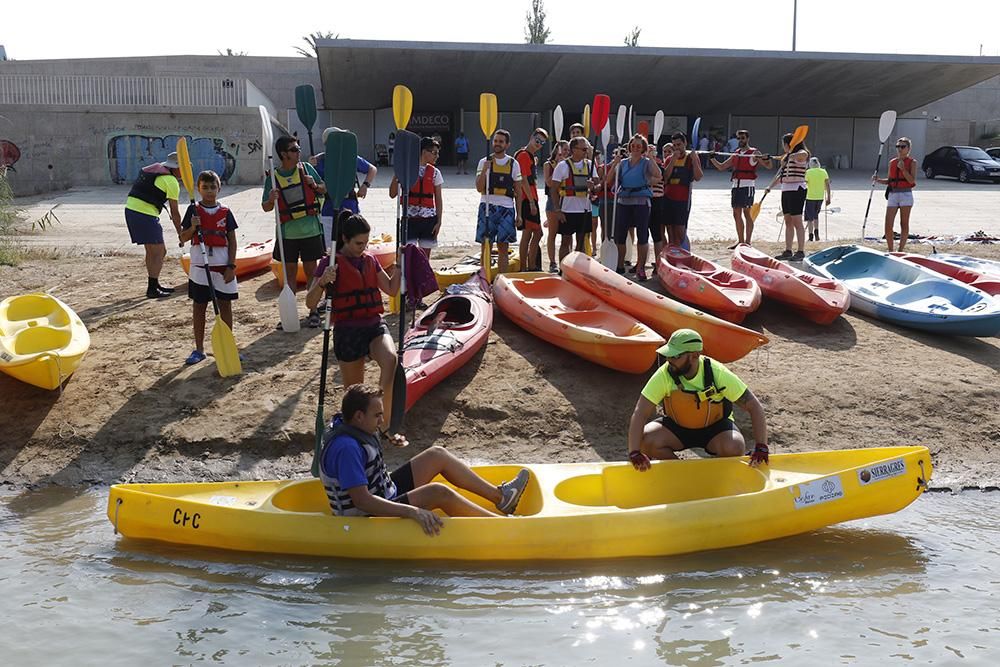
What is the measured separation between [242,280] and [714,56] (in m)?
17.2

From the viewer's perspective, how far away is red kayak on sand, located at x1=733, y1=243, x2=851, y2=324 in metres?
8.01

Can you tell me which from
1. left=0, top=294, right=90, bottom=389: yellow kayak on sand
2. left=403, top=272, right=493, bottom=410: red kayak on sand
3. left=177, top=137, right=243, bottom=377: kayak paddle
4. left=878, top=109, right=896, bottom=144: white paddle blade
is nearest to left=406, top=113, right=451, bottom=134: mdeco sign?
left=878, top=109, right=896, bottom=144: white paddle blade

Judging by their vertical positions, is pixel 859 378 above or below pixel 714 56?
below

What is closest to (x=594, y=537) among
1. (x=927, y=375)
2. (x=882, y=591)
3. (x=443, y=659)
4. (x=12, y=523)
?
(x=443, y=659)

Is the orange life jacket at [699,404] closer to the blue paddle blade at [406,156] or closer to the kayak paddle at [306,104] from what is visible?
the blue paddle blade at [406,156]

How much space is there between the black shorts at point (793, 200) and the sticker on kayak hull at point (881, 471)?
6183 mm

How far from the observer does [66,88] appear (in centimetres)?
1845

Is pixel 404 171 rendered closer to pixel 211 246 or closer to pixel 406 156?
pixel 406 156

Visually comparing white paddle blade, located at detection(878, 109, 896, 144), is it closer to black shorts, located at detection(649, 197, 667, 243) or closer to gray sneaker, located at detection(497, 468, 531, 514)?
black shorts, located at detection(649, 197, 667, 243)

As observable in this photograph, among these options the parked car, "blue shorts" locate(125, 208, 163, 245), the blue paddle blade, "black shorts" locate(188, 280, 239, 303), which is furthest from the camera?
the parked car

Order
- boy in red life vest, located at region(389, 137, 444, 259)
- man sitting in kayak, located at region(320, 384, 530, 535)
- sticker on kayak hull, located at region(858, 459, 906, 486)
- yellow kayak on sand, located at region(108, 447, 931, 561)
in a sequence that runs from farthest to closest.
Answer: boy in red life vest, located at region(389, 137, 444, 259), sticker on kayak hull, located at region(858, 459, 906, 486), yellow kayak on sand, located at region(108, 447, 931, 561), man sitting in kayak, located at region(320, 384, 530, 535)

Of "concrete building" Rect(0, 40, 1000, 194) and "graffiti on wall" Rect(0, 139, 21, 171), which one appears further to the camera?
"concrete building" Rect(0, 40, 1000, 194)

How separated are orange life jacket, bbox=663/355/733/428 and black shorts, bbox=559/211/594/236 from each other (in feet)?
13.0

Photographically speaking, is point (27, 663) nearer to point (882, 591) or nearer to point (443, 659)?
point (443, 659)
